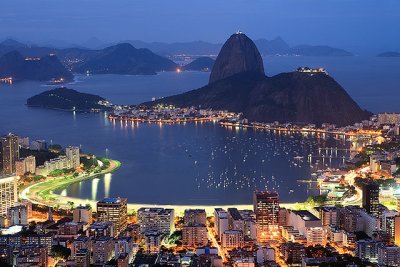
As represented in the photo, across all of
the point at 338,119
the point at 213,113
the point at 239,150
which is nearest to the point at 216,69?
the point at 213,113

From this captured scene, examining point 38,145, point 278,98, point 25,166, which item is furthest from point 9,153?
point 278,98

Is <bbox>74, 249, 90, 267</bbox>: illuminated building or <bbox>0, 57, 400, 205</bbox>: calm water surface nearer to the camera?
<bbox>74, 249, 90, 267</bbox>: illuminated building

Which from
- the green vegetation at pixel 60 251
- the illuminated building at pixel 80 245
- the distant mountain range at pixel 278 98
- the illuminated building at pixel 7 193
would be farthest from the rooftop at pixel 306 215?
the distant mountain range at pixel 278 98

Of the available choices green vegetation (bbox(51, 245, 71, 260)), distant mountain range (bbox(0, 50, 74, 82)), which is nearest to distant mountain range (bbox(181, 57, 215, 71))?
distant mountain range (bbox(0, 50, 74, 82))

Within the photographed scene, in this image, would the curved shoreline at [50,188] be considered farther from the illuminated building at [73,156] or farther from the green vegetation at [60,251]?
the green vegetation at [60,251]

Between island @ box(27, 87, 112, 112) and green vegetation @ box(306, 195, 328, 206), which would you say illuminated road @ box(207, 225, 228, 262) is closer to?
green vegetation @ box(306, 195, 328, 206)

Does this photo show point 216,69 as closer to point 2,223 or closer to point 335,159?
point 335,159
